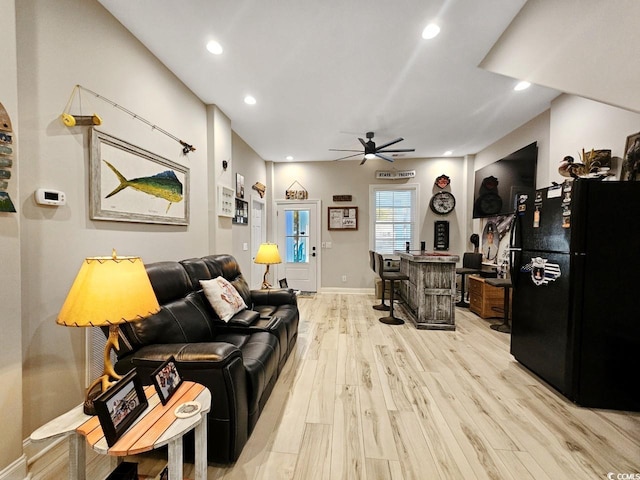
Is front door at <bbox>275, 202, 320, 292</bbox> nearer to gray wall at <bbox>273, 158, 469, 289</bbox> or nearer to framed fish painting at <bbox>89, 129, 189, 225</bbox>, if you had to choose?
gray wall at <bbox>273, 158, 469, 289</bbox>

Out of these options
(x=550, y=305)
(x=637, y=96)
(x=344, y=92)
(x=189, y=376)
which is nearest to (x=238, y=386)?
(x=189, y=376)

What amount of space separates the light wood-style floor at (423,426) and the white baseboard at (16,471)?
1.08 ft

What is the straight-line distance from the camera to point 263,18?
6.79 ft

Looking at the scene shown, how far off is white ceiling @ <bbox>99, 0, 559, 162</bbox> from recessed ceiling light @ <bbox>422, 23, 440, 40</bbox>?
0.17ft

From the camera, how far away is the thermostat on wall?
1.51m

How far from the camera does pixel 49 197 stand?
155 cm

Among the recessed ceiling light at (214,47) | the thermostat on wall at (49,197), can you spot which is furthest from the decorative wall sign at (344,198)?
the thermostat on wall at (49,197)

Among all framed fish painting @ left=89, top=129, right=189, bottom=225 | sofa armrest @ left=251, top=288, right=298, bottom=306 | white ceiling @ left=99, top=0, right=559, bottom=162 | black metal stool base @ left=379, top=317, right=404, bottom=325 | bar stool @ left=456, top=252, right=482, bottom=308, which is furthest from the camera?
bar stool @ left=456, top=252, right=482, bottom=308

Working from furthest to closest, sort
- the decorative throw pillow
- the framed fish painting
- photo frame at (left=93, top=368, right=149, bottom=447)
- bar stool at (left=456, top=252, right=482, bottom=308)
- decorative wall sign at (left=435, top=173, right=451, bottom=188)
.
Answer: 1. decorative wall sign at (left=435, top=173, right=451, bottom=188)
2. bar stool at (left=456, top=252, right=482, bottom=308)
3. the decorative throw pillow
4. the framed fish painting
5. photo frame at (left=93, top=368, right=149, bottom=447)

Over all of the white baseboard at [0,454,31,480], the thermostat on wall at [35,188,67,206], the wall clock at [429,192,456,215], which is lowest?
the white baseboard at [0,454,31,480]

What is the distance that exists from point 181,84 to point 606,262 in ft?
14.1

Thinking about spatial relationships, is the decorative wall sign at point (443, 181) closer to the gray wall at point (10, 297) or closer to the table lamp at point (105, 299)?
the table lamp at point (105, 299)

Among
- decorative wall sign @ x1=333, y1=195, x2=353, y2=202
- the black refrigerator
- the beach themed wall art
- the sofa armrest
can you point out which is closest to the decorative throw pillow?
the sofa armrest

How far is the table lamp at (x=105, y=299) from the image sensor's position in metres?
1.12
